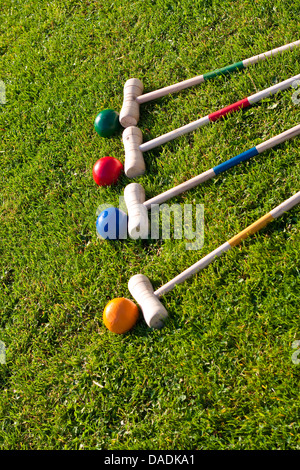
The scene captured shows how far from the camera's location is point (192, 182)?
3.29 m

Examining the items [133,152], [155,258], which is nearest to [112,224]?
[155,258]

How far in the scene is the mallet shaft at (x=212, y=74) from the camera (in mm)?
3737

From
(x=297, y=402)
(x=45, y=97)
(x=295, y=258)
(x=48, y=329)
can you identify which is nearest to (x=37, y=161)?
(x=45, y=97)

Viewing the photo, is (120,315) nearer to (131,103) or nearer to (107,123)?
(107,123)

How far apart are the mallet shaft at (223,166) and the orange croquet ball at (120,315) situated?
764mm

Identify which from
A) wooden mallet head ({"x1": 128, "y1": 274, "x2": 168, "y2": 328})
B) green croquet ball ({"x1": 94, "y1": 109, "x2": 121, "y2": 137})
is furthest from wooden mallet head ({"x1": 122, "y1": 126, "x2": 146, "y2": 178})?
wooden mallet head ({"x1": 128, "y1": 274, "x2": 168, "y2": 328})

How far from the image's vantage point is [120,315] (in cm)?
281

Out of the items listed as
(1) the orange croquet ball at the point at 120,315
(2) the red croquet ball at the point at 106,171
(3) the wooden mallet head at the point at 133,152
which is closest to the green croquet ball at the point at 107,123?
(3) the wooden mallet head at the point at 133,152

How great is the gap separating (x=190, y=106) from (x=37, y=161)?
144 centimetres

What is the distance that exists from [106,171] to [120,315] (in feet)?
4.05

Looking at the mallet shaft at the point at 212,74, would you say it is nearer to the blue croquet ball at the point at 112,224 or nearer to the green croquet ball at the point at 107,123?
the green croquet ball at the point at 107,123
